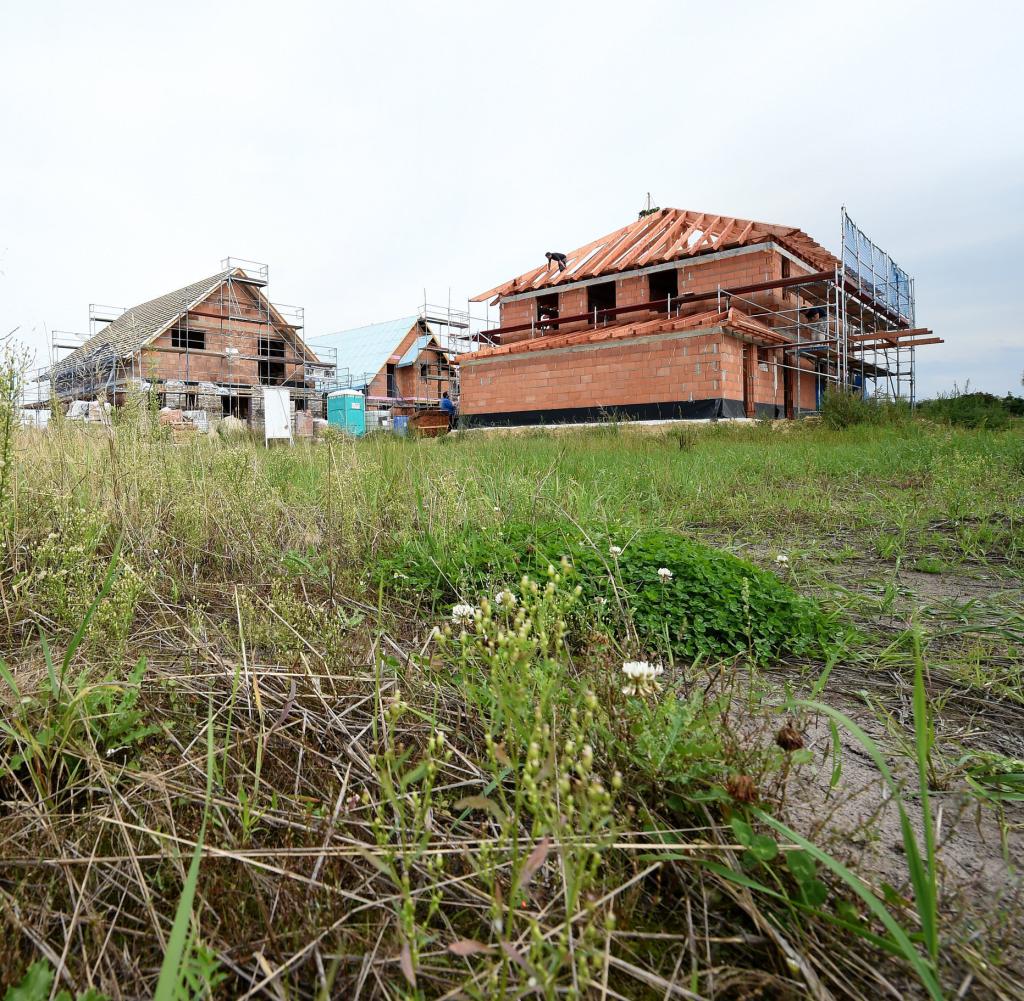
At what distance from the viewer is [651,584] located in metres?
2.25

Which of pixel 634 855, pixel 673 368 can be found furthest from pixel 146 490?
pixel 673 368

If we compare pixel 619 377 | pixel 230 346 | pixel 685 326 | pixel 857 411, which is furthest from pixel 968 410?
pixel 230 346

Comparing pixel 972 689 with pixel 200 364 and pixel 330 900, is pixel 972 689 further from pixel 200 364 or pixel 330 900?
pixel 200 364

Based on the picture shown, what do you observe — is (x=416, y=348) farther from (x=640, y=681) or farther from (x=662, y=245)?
(x=640, y=681)

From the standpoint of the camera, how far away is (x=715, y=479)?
18.4ft

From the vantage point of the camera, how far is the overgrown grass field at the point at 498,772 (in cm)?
82

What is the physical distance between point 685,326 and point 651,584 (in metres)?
→ 14.8

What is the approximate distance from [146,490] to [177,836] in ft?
8.32

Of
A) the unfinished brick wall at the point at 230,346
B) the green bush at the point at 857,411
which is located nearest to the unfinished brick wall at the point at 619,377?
the green bush at the point at 857,411

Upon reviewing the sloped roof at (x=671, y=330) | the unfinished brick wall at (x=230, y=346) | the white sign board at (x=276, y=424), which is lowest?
the white sign board at (x=276, y=424)

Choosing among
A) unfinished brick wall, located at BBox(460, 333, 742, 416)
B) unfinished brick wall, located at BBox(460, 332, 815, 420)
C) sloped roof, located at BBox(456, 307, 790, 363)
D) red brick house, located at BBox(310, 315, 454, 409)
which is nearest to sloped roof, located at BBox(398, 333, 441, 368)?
red brick house, located at BBox(310, 315, 454, 409)

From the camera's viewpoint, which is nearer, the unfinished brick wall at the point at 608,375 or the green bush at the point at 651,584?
the green bush at the point at 651,584

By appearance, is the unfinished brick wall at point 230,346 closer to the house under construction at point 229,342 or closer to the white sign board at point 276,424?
the house under construction at point 229,342

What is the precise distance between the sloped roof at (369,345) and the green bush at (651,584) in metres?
35.2
